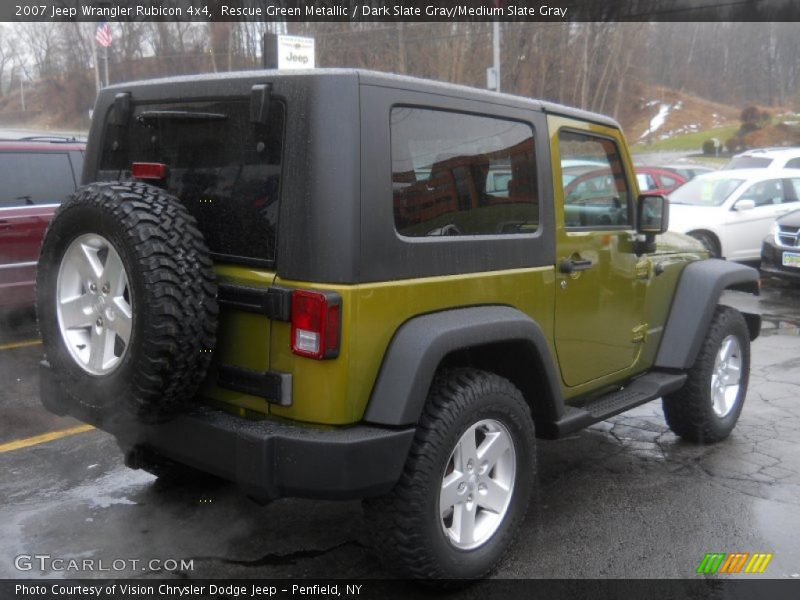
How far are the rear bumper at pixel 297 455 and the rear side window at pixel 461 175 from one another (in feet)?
2.62

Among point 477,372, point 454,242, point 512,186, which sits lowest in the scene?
point 477,372

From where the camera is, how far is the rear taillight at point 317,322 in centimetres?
275

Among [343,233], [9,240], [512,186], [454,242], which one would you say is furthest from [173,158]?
[9,240]

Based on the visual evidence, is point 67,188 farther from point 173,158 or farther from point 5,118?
point 5,118

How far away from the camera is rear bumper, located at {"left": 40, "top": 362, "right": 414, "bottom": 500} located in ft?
9.05

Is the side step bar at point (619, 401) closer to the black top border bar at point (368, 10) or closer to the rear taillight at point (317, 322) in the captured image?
the rear taillight at point (317, 322)

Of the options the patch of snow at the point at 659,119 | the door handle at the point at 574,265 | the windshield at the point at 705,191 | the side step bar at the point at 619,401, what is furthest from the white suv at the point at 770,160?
the patch of snow at the point at 659,119

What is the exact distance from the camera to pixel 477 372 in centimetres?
328

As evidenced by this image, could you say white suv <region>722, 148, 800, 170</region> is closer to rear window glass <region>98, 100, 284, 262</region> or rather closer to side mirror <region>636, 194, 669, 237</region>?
side mirror <region>636, 194, 669, 237</region>

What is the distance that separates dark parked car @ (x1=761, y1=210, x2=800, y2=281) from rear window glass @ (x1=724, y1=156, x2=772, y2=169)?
8.13 m

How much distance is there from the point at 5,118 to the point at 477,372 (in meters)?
38.4

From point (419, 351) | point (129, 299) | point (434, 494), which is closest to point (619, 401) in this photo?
point (434, 494)

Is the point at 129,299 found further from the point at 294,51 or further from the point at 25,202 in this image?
the point at 294,51

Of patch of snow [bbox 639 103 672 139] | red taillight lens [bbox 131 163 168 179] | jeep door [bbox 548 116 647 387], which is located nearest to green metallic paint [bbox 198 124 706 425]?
jeep door [bbox 548 116 647 387]
